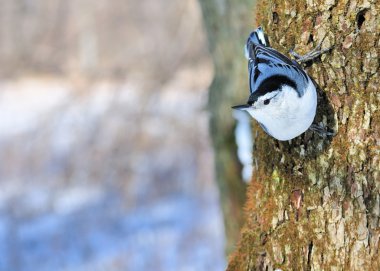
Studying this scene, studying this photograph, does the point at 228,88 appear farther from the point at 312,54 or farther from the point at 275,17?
the point at 312,54

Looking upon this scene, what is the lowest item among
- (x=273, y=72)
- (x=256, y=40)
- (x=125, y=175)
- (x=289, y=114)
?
(x=125, y=175)

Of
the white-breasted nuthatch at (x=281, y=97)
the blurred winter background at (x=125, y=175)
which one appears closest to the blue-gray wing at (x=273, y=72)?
the white-breasted nuthatch at (x=281, y=97)

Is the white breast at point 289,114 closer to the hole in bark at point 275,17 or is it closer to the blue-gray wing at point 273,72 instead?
the blue-gray wing at point 273,72

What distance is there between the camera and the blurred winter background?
5377 millimetres

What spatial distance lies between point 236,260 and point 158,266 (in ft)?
11.2

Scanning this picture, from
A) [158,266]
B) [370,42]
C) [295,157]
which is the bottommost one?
[158,266]

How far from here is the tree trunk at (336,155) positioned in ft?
5.39

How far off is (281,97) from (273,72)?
8 cm

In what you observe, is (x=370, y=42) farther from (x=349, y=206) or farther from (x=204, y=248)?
(x=204, y=248)

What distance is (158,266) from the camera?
17.4 ft

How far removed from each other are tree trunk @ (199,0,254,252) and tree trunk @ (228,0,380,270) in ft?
5.86

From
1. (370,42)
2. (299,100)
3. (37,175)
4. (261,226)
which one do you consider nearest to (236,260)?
(261,226)

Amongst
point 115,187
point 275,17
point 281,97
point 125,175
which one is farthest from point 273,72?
point 115,187

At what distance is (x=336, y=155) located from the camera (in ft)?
5.46
